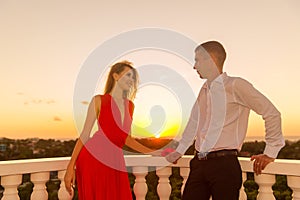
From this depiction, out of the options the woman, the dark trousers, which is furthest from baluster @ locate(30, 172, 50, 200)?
the dark trousers

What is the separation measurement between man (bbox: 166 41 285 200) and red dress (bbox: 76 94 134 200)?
0.46m

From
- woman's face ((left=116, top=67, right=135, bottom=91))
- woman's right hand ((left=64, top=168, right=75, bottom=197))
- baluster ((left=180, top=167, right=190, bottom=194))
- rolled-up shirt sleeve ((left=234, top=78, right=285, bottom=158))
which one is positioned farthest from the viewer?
baluster ((left=180, top=167, right=190, bottom=194))

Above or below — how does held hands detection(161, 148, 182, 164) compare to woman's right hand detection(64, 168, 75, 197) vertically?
above

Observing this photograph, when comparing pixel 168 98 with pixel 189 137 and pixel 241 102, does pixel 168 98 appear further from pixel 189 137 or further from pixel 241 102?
pixel 241 102

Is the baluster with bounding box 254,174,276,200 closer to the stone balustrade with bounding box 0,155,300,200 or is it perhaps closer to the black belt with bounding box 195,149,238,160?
the stone balustrade with bounding box 0,155,300,200

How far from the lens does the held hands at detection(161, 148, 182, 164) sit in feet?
7.78

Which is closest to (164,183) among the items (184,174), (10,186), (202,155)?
(184,174)

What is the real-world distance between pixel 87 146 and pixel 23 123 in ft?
8.10

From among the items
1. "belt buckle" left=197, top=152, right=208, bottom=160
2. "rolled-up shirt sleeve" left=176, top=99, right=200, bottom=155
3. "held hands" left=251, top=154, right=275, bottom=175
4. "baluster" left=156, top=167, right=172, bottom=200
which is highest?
"rolled-up shirt sleeve" left=176, top=99, right=200, bottom=155

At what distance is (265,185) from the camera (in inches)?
82.0

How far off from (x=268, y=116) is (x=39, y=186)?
148 cm

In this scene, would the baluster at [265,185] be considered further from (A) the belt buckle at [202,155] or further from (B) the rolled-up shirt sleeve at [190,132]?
(B) the rolled-up shirt sleeve at [190,132]

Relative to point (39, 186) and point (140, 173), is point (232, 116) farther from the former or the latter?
point (39, 186)

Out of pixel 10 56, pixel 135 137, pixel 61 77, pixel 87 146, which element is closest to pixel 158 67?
pixel 135 137
